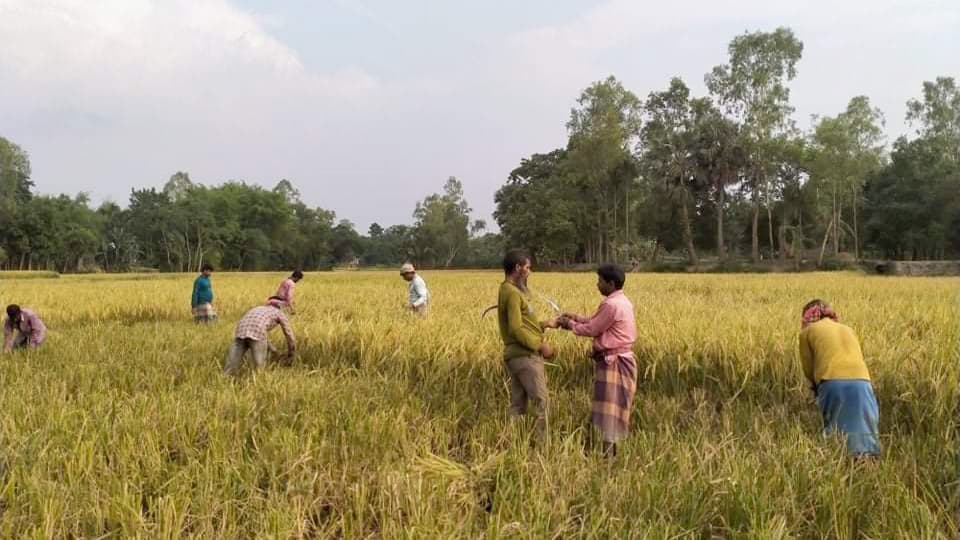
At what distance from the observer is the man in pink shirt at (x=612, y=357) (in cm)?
396

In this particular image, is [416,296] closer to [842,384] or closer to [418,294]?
[418,294]

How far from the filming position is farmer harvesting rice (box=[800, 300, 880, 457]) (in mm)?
3688

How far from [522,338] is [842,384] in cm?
207

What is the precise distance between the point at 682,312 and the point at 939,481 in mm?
5830

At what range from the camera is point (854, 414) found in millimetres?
3705

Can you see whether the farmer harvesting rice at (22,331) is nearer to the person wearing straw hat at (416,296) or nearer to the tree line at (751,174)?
the person wearing straw hat at (416,296)

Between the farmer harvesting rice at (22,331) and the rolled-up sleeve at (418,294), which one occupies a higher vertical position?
the rolled-up sleeve at (418,294)

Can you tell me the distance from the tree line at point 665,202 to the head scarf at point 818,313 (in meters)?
34.7

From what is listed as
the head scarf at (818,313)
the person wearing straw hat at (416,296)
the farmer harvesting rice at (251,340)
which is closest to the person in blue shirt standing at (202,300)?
the person wearing straw hat at (416,296)

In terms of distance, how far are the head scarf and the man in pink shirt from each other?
1.29m

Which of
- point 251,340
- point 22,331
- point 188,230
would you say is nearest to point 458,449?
point 251,340

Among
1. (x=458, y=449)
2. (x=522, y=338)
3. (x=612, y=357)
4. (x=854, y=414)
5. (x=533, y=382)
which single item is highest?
(x=522, y=338)

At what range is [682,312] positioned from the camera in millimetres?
9031

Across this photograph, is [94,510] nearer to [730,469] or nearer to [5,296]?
[730,469]
